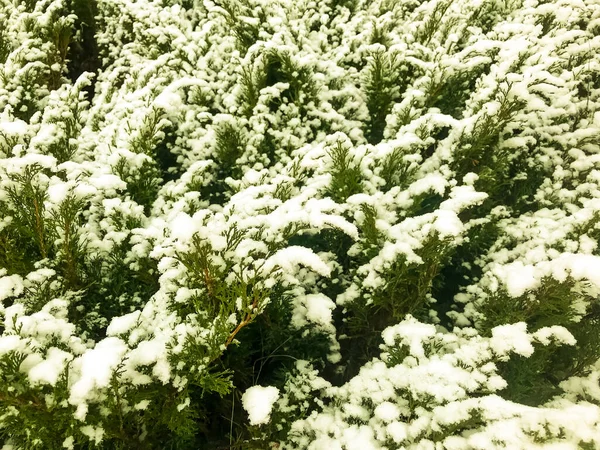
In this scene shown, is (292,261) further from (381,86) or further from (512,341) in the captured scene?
(381,86)

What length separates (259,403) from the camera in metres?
1.52

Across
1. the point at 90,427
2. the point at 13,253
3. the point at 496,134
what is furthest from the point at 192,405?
the point at 496,134

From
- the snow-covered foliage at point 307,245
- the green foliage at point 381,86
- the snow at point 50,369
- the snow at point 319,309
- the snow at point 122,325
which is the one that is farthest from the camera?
the green foliage at point 381,86

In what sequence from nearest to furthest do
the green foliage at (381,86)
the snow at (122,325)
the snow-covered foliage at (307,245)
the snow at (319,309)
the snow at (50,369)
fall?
the snow at (50,369) → the snow-covered foliage at (307,245) → the snow at (122,325) → the snow at (319,309) → the green foliage at (381,86)

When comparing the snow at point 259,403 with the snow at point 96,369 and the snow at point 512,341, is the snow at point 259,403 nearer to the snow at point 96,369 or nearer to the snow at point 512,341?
the snow at point 96,369

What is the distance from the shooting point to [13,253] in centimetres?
186

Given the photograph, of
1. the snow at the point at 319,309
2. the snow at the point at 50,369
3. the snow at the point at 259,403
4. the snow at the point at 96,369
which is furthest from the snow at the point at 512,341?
the snow at the point at 50,369

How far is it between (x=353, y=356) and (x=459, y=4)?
3.34 metres

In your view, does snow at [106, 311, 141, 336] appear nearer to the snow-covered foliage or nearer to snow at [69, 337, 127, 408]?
the snow-covered foliage

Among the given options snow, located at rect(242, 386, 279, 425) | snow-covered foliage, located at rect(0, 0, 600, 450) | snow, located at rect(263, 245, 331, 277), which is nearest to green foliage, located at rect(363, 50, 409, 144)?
snow-covered foliage, located at rect(0, 0, 600, 450)

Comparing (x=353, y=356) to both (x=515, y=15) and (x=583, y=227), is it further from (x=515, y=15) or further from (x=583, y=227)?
(x=515, y=15)

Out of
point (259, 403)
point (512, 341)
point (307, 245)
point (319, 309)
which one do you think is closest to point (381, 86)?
point (307, 245)

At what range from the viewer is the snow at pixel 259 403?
58.2 inches

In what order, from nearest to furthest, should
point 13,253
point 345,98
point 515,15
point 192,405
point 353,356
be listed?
point 192,405 < point 13,253 < point 353,356 < point 345,98 < point 515,15
